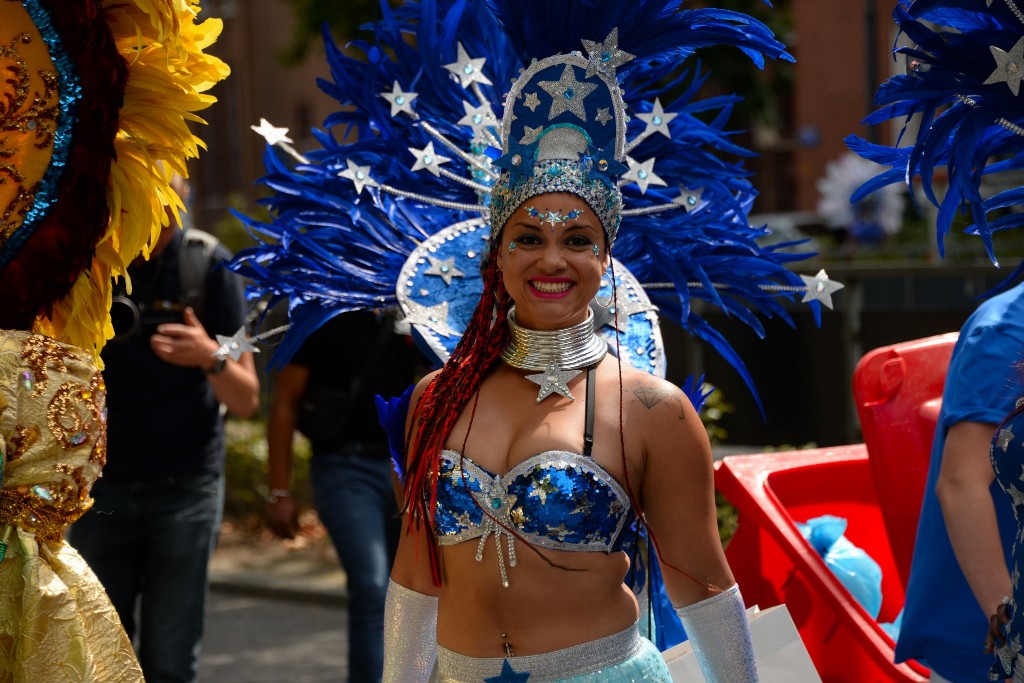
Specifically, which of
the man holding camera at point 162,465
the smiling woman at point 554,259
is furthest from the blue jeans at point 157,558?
the smiling woman at point 554,259

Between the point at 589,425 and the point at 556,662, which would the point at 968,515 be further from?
the point at 556,662

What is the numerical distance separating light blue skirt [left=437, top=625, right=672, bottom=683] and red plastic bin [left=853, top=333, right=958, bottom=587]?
129cm

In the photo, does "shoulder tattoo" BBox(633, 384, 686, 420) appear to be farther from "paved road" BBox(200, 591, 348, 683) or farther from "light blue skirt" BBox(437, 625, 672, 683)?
"paved road" BBox(200, 591, 348, 683)

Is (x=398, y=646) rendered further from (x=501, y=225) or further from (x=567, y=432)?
(x=501, y=225)

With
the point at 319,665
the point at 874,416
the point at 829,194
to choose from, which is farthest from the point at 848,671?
the point at 829,194

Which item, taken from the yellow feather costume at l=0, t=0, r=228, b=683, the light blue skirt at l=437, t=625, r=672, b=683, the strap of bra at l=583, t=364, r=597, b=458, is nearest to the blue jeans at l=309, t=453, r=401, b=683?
the yellow feather costume at l=0, t=0, r=228, b=683

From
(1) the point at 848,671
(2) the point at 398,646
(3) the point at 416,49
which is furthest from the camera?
(3) the point at 416,49

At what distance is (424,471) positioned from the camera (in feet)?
9.89

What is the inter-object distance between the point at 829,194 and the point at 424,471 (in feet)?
56.0

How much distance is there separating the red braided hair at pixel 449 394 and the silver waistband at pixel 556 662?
0.72ft

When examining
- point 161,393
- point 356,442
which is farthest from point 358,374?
point 161,393

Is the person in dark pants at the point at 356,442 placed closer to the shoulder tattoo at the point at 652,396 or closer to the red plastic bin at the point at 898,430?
the red plastic bin at the point at 898,430

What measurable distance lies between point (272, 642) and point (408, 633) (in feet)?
15.5

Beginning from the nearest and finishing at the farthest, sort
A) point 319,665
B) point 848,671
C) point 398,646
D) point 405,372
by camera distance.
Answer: point 398,646 < point 848,671 < point 405,372 < point 319,665
